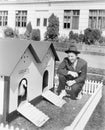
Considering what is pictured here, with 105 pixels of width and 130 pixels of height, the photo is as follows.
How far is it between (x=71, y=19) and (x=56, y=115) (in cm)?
59

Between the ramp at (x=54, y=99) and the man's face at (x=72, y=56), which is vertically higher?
the man's face at (x=72, y=56)

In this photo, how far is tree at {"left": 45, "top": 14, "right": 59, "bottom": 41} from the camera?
1.57 m

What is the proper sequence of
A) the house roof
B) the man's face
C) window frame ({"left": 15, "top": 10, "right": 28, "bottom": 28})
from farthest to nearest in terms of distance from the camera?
window frame ({"left": 15, "top": 10, "right": 28, "bottom": 28}), the man's face, the house roof

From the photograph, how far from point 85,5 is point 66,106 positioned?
2.23 ft

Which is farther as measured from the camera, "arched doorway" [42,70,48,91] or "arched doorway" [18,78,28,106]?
"arched doorway" [42,70,48,91]

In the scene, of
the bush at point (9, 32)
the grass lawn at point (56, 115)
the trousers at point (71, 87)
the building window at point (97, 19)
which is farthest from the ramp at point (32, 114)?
the building window at point (97, 19)

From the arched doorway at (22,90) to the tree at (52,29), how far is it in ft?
1.36

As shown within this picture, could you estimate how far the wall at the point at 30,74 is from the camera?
1.26 meters

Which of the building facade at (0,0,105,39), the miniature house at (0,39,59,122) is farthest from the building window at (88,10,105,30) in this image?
the miniature house at (0,39,59,122)

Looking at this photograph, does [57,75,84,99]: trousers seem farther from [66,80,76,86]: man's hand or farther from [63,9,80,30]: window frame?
[63,9,80,30]: window frame

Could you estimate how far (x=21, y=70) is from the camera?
1327mm

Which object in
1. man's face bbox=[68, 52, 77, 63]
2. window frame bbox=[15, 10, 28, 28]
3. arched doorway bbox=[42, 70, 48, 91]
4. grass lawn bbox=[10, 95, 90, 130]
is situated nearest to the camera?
grass lawn bbox=[10, 95, 90, 130]

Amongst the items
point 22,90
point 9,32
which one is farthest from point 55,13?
point 22,90

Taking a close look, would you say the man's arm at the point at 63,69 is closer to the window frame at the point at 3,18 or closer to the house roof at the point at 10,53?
the house roof at the point at 10,53
